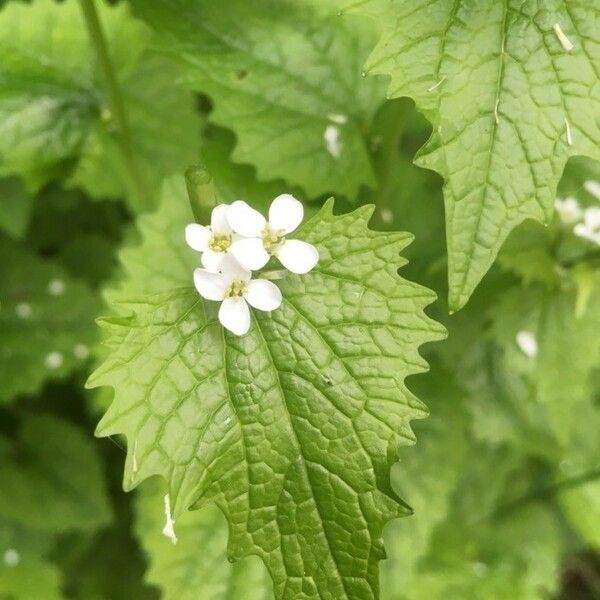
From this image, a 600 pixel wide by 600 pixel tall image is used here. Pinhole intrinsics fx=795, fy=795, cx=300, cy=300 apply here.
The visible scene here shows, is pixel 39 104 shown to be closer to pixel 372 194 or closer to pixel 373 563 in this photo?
pixel 372 194

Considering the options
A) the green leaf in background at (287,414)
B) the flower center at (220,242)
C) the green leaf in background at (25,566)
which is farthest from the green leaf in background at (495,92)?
the green leaf in background at (25,566)

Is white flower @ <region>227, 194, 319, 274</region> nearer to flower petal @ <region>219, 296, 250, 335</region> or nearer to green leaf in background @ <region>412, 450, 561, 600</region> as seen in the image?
flower petal @ <region>219, 296, 250, 335</region>

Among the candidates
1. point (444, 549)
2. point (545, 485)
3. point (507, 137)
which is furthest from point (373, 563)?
point (545, 485)

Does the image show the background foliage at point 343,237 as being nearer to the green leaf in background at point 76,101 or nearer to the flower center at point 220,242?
the green leaf in background at point 76,101

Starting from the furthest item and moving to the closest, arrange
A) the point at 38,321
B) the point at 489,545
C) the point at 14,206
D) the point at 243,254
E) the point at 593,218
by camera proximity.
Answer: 1. the point at 489,545
2. the point at 38,321
3. the point at 14,206
4. the point at 593,218
5. the point at 243,254

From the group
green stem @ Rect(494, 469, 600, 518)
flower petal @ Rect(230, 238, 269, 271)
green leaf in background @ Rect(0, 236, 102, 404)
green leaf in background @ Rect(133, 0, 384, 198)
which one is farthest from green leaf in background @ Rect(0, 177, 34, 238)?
green stem @ Rect(494, 469, 600, 518)

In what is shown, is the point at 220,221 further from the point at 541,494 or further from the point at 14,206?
the point at 541,494

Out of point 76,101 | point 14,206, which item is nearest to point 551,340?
point 76,101
